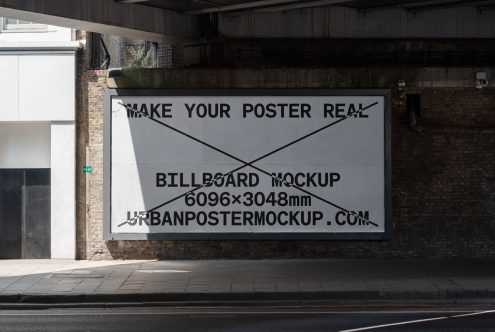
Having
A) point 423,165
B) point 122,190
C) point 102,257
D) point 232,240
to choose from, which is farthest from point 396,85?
point 102,257

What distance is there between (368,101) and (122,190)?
557 centimetres

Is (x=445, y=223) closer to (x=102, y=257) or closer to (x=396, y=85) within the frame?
(x=396, y=85)

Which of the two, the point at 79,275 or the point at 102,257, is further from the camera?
the point at 102,257

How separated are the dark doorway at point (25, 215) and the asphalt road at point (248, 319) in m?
5.25

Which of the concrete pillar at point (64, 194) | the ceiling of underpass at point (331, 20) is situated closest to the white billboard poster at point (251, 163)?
the concrete pillar at point (64, 194)

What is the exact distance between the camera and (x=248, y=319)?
1145 cm

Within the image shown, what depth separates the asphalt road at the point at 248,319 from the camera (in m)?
10.6

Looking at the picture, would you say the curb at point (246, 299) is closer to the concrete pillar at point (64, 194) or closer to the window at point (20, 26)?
the concrete pillar at point (64, 194)

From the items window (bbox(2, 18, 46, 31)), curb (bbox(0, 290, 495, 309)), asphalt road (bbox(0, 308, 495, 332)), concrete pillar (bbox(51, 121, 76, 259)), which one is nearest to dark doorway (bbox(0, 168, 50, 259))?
concrete pillar (bbox(51, 121, 76, 259))

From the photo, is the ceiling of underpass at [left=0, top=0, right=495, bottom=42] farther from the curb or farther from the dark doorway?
the curb

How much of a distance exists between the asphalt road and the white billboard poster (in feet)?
15.6

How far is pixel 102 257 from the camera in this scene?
687 inches

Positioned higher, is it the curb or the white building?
the white building

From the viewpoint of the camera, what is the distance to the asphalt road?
10.6 metres
